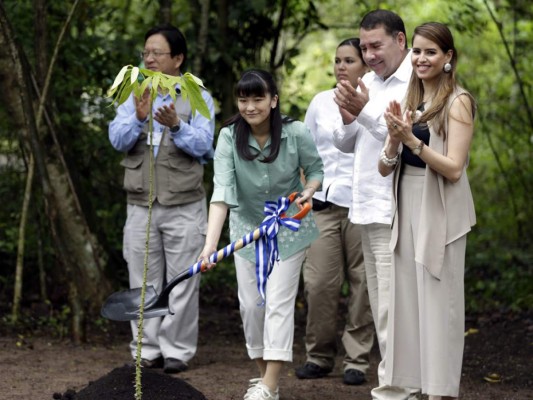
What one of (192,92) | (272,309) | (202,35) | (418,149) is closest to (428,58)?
(418,149)

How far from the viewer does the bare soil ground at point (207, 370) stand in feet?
17.5

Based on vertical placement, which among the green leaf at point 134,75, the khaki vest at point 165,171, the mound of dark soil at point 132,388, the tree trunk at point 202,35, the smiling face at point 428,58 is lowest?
the mound of dark soil at point 132,388

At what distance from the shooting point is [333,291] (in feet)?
21.6

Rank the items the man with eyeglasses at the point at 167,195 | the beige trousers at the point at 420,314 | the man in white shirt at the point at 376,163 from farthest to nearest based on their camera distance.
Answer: the man with eyeglasses at the point at 167,195 → the man in white shirt at the point at 376,163 → the beige trousers at the point at 420,314

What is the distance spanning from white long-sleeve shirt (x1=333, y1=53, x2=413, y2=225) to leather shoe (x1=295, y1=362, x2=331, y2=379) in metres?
1.40

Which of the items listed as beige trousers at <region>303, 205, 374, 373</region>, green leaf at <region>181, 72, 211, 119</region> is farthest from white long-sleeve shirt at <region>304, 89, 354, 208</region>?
green leaf at <region>181, 72, 211, 119</region>

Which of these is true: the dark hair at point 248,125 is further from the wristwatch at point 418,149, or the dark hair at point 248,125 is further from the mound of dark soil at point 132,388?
the mound of dark soil at point 132,388

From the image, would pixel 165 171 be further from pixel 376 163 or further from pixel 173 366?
pixel 376 163

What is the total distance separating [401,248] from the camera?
199 inches

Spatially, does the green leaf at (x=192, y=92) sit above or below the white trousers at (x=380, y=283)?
above

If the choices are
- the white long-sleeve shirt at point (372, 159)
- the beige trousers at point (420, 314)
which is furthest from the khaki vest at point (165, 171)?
the beige trousers at point (420, 314)

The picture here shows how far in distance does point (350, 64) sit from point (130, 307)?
2.13 metres

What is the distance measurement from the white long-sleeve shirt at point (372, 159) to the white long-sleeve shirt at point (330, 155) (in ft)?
2.29

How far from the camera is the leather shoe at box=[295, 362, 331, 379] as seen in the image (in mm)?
6512
